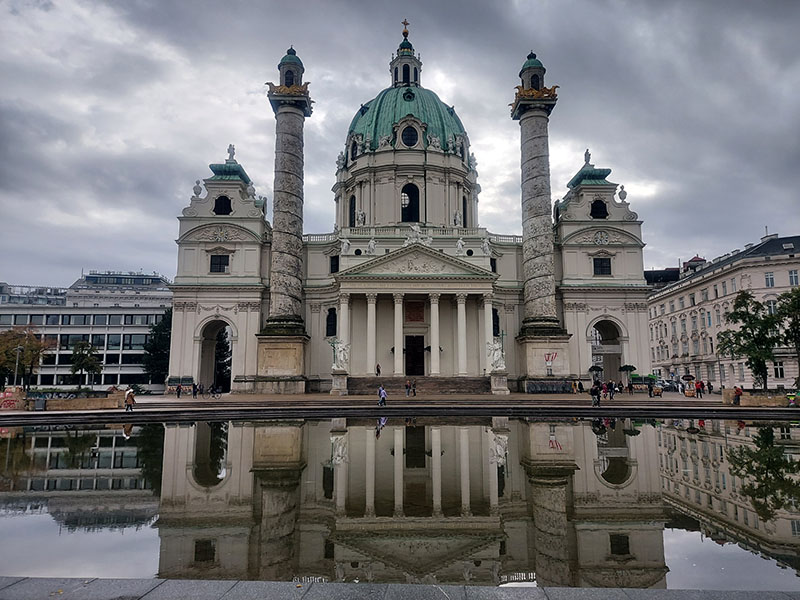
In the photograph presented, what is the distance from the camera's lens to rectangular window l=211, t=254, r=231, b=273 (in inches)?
1886

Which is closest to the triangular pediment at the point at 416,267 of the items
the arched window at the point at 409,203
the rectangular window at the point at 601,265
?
the arched window at the point at 409,203

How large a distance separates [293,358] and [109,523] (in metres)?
34.3

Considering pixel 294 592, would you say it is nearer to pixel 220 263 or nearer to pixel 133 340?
pixel 220 263

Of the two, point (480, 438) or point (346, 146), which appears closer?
point (480, 438)

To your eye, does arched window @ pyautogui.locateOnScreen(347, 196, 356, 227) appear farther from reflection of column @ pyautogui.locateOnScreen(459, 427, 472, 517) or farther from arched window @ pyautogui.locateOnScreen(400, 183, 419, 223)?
reflection of column @ pyautogui.locateOnScreen(459, 427, 472, 517)

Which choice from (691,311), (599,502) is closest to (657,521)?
(599,502)

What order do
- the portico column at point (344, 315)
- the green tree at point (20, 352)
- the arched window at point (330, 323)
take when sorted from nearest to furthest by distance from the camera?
the portico column at point (344, 315) → the arched window at point (330, 323) → the green tree at point (20, 352)

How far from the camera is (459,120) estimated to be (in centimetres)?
6206

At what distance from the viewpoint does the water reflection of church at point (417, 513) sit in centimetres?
610

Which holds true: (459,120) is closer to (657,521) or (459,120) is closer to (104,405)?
(104,405)

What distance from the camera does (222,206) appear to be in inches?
1923

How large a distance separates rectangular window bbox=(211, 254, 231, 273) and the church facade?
0.14 m

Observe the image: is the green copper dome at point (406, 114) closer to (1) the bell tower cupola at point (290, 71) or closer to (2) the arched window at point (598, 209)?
(1) the bell tower cupola at point (290, 71)

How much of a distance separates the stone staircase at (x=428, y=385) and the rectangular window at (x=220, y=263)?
16876 millimetres
